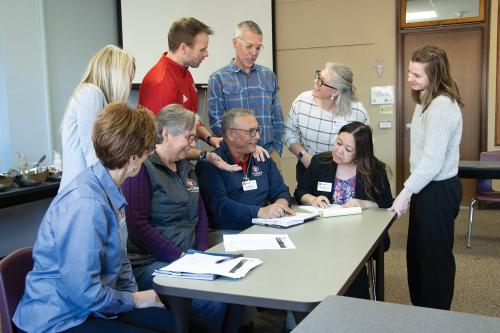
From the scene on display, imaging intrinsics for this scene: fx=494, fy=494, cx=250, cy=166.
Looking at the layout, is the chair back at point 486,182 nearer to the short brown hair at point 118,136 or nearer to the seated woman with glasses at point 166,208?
the seated woman with glasses at point 166,208

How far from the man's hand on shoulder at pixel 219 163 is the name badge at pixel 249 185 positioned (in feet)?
0.42

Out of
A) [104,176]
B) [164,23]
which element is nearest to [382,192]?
[104,176]

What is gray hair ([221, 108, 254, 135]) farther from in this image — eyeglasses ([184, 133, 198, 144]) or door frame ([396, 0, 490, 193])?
door frame ([396, 0, 490, 193])

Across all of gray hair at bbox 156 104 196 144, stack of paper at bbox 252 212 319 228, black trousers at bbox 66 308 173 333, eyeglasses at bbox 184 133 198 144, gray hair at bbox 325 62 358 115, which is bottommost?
black trousers at bbox 66 308 173 333

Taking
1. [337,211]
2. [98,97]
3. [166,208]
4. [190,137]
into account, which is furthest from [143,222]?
[337,211]

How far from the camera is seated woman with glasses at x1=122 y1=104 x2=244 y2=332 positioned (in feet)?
6.65

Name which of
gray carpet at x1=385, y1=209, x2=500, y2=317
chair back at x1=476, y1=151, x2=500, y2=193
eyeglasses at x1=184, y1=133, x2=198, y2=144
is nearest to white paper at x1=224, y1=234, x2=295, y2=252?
eyeglasses at x1=184, y1=133, x2=198, y2=144

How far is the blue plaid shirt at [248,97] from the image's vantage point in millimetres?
3096

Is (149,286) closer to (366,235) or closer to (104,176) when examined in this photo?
(104,176)

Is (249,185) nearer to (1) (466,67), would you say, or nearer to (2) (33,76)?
(2) (33,76)

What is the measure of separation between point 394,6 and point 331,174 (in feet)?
12.4

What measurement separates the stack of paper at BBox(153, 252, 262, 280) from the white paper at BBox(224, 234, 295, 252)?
0.60 feet

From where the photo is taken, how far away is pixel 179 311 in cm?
155

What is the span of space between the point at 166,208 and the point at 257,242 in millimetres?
455
